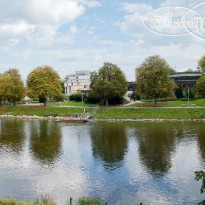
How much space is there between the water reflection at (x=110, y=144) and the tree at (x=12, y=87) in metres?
48.4

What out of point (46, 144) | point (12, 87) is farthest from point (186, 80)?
point (46, 144)

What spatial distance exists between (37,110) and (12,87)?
14251 mm

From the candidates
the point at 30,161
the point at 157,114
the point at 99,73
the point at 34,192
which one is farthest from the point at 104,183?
the point at 99,73

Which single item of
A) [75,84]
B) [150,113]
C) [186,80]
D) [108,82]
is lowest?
[150,113]

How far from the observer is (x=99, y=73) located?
9969 cm

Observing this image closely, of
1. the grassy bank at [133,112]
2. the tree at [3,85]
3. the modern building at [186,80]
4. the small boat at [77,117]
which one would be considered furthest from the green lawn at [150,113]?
the tree at [3,85]

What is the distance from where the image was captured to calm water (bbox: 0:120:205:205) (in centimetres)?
2931

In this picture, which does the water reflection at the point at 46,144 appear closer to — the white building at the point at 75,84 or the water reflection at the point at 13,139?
the water reflection at the point at 13,139

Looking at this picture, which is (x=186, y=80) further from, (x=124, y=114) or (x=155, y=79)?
(x=124, y=114)

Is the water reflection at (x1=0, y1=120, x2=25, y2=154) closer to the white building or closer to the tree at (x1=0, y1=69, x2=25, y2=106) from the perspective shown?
the tree at (x1=0, y1=69, x2=25, y2=106)

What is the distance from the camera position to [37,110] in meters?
101

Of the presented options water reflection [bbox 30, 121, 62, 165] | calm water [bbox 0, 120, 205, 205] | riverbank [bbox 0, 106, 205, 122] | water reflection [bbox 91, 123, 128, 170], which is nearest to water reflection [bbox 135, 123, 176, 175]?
calm water [bbox 0, 120, 205, 205]

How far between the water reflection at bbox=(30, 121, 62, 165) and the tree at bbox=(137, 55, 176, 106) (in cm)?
3065

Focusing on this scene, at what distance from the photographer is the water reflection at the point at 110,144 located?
4072 centimetres
